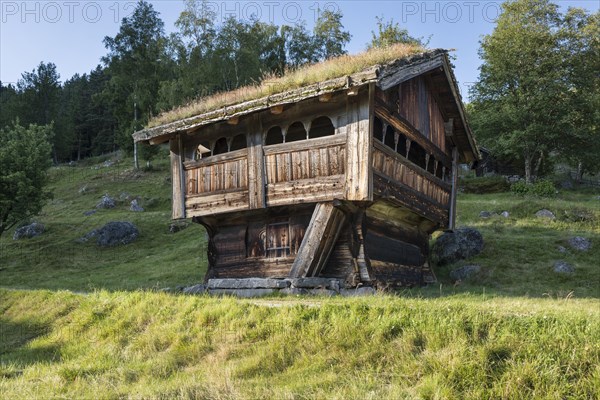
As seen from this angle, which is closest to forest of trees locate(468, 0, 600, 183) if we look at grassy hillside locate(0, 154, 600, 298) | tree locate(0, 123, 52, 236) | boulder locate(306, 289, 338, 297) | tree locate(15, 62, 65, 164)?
grassy hillside locate(0, 154, 600, 298)

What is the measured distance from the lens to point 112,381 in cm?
650

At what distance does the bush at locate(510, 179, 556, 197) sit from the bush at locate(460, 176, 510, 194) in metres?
1.64

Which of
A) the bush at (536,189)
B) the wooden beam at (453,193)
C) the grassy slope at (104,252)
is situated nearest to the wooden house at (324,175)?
the wooden beam at (453,193)

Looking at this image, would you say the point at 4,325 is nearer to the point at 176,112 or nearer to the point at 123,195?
the point at 176,112

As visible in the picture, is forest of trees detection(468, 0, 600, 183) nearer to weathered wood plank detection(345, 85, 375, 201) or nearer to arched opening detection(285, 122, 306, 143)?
arched opening detection(285, 122, 306, 143)

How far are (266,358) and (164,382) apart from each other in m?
1.32

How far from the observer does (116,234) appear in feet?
89.4

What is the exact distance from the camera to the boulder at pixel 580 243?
18.6 m

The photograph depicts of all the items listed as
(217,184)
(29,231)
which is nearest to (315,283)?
(217,184)

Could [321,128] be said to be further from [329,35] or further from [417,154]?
[329,35]

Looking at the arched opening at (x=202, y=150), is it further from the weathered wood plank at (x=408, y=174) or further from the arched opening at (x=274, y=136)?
the weathered wood plank at (x=408, y=174)

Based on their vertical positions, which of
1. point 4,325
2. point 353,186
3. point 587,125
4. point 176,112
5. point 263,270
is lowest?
point 4,325

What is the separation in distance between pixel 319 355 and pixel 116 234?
23.0 m

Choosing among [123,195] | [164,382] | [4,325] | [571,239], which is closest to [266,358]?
[164,382]
